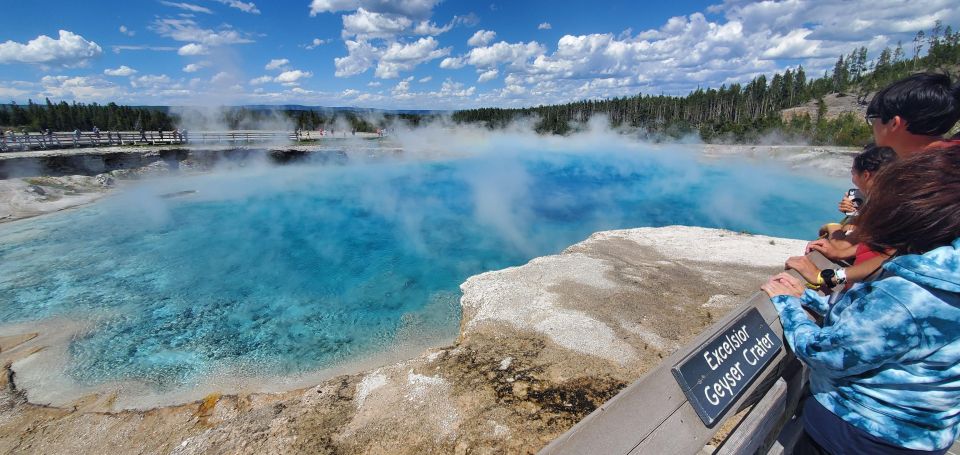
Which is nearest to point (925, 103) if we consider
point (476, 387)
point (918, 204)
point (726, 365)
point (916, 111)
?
point (916, 111)

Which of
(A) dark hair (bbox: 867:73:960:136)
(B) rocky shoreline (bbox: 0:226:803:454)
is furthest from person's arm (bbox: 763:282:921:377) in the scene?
(B) rocky shoreline (bbox: 0:226:803:454)

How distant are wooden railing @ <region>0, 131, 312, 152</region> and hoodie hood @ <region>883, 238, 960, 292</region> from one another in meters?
27.6

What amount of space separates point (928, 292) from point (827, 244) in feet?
5.13

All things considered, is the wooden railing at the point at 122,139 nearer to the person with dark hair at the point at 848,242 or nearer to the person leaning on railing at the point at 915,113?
the person with dark hair at the point at 848,242

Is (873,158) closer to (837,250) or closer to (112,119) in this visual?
(837,250)

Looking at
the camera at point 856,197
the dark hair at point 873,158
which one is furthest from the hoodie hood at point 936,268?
the camera at point 856,197

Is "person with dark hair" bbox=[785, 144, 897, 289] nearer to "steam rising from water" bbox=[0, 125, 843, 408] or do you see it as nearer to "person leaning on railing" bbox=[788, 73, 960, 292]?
"person leaning on railing" bbox=[788, 73, 960, 292]

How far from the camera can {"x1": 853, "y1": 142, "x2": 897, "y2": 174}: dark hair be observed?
2605 millimetres

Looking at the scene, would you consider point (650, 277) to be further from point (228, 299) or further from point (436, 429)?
point (228, 299)

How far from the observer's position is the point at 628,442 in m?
1.06

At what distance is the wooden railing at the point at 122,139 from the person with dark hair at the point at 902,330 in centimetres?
2747

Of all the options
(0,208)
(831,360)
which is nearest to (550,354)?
(831,360)

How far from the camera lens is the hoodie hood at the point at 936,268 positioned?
1007 millimetres

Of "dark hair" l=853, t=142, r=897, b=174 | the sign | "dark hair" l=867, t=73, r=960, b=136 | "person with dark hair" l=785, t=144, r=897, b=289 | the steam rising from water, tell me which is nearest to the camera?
the sign
